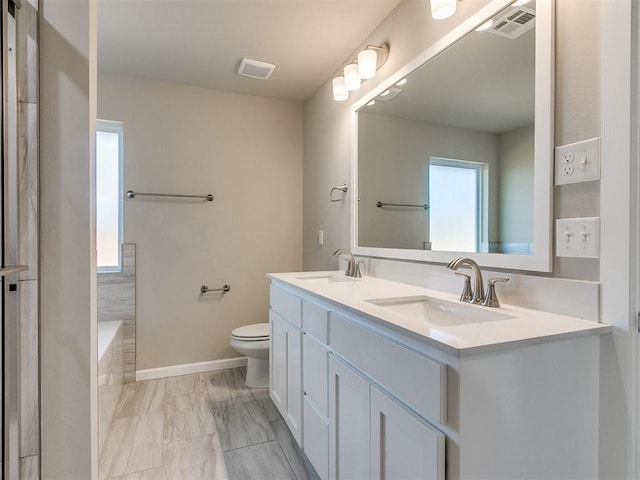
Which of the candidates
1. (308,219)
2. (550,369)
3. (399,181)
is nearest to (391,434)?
(550,369)

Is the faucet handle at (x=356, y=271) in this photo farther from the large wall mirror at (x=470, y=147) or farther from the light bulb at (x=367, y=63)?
the light bulb at (x=367, y=63)

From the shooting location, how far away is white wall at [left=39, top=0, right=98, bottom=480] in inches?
41.0

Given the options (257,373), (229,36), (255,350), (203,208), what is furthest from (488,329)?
(203,208)

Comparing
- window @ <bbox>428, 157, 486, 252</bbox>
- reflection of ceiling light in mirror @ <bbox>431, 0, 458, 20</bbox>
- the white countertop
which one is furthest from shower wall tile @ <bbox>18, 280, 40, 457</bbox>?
reflection of ceiling light in mirror @ <bbox>431, 0, 458, 20</bbox>

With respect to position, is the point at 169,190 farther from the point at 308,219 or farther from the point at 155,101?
the point at 308,219

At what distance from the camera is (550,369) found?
2.76ft

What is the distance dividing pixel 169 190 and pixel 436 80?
2084mm

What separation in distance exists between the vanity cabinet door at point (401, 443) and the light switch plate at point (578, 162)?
81 cm

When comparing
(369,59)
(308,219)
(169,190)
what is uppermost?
(369,59)

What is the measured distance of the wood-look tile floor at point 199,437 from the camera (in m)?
1.58

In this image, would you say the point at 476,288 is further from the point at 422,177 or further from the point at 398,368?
the point at 422,177

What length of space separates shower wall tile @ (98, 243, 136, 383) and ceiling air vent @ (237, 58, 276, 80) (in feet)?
5.08

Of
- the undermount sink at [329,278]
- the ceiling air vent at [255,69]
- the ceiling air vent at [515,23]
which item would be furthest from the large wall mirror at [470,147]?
the ceiling air vent at [255,69]

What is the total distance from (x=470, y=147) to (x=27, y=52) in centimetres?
157
